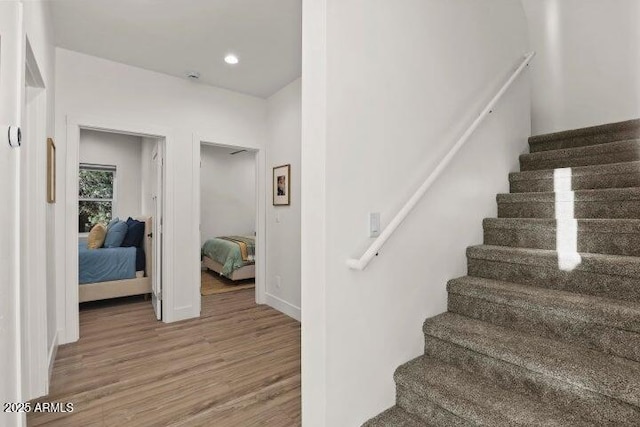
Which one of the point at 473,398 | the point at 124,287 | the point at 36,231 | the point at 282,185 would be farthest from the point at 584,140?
the point at 124,287

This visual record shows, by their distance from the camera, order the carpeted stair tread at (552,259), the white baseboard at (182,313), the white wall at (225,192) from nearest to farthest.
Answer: the carpeted stair tread at (552,259)
the white baseboard at (182,313)
the white wall at (225,192)

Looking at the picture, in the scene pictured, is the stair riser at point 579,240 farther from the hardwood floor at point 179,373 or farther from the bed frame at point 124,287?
the bed frame at point 124,287

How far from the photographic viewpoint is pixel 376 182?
156 centimetres

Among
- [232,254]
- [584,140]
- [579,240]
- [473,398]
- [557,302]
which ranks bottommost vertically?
[473,398]

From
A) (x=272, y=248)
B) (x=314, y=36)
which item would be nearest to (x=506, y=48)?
(x=314, y=36)

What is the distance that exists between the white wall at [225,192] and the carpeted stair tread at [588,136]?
17.3 ft

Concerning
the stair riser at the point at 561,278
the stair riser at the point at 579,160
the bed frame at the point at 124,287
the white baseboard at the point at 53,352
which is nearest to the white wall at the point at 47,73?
the white baseboard at the point at 53,352

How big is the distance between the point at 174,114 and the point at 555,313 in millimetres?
3744

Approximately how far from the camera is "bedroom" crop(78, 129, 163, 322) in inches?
154

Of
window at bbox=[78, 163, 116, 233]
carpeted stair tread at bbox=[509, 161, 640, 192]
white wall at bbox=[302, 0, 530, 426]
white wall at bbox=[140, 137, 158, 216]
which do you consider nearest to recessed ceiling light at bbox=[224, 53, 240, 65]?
white wall at bbox=[302, 0, 530, 426]

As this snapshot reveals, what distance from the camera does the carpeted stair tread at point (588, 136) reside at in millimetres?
2336

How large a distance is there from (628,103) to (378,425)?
11.9ft

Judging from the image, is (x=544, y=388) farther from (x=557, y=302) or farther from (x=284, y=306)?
(x=284, y=306)

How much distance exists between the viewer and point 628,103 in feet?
9.64
